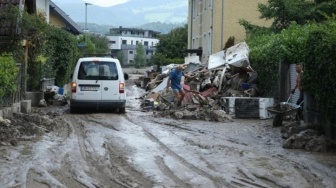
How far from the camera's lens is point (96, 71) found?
60.0ft

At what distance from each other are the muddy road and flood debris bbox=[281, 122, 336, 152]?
0.99 ft

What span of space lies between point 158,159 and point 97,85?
335 inches

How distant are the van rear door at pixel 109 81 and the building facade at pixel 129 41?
114613mm

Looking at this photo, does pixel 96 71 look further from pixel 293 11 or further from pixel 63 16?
pixel 63 16

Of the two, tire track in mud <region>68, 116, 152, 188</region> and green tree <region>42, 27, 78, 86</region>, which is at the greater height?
green tree <region>42, 27, 78, 86</region>

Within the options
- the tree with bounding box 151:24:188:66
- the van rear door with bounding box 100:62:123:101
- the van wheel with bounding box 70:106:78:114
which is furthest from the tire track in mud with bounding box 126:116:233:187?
the tree with bounding box 151:24:188:66

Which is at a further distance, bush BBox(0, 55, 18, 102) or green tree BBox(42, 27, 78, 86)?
green tree BBox(42, 27, 78, 86)

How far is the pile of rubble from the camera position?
18672mm

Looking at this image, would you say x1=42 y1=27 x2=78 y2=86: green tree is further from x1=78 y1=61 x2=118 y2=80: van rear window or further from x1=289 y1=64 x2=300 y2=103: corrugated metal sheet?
x1=289 y1=64 x2=300 y2=103: corrugated metal sheet

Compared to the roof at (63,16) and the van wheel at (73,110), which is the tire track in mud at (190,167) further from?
the roof at (63,16)

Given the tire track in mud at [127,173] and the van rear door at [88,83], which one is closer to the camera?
the tire track in mud at [127,173]

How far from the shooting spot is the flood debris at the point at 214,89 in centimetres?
1862

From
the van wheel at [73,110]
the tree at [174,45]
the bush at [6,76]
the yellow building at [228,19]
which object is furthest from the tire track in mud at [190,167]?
the tree at [174,45]

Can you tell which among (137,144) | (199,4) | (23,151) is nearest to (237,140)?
(137,144)
